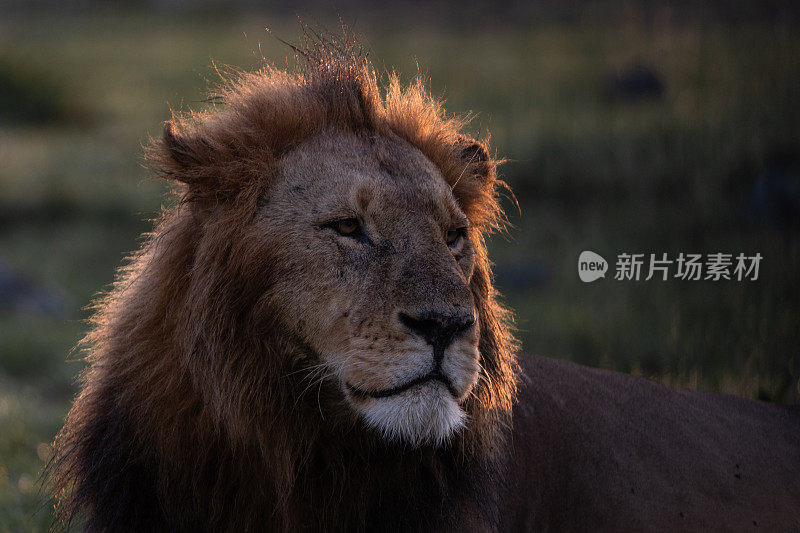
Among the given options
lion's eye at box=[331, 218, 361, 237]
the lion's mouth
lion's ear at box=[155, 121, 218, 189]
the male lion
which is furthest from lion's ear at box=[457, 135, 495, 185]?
the lion's mouth

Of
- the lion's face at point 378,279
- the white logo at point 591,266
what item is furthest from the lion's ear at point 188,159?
the white logo at point 591,266

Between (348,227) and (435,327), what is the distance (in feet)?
1.83

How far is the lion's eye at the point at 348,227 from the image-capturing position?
3320 millimetres

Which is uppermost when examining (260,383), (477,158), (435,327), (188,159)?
(477,158)

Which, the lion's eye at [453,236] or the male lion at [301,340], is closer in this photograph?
the male lion at [301,340]

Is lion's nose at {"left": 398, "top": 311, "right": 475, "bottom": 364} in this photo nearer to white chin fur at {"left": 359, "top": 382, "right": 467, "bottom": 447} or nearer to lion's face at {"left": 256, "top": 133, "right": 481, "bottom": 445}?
lion's face at {"left": 256, "top": 133, "right": 481, "bottom": 445}

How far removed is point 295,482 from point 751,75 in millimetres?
10778

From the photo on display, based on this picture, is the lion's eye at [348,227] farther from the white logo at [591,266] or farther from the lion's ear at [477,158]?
the white logo at [591,266]

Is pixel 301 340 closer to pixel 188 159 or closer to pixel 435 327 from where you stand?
pixel 435 327

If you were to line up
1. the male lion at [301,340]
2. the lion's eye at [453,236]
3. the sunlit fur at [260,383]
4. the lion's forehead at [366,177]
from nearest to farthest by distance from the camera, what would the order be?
the male lion at [301,340]
the sunlit fur at [260,383]
the lion's forehead at [366,177]
the lion's eye at [453,236]

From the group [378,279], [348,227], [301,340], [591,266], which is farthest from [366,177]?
[591,266]

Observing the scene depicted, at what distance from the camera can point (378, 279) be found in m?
3.18

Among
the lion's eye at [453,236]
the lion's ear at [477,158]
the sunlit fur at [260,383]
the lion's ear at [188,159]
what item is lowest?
the sunlit fur at [260,383]

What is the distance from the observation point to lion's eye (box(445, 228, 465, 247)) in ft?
11.8
